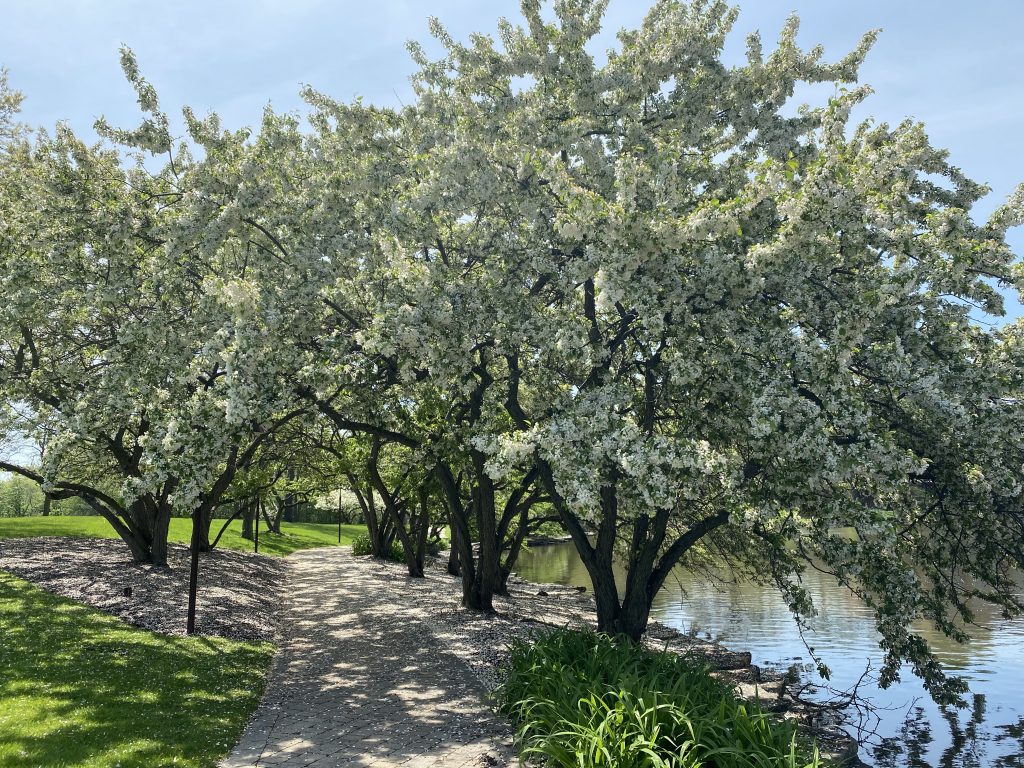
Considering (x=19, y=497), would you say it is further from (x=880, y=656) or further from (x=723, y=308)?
(x=723, y=308)

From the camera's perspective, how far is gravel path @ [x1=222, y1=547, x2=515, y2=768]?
8.43m

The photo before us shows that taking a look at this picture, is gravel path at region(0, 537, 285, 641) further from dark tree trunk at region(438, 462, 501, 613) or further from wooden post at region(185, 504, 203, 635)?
dark tree trunk at region(438, 462, 501, 613)

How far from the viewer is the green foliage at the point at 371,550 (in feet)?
123

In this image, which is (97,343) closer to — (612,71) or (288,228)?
(288,228)

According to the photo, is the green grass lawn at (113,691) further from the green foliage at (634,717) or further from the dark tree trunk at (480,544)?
the dark tree trunk at (480,544)

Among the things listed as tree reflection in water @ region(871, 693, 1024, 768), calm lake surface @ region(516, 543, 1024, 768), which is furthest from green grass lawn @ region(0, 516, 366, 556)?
tree reflection in water @ region(871, 693, 1024, 768)

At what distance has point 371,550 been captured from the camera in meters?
39.1

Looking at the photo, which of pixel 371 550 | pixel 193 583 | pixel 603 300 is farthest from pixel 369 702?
pixel 371 550

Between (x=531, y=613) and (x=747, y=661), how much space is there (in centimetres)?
677

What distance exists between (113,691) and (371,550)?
29.3 m

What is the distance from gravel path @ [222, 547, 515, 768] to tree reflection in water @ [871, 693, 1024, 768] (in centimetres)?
692

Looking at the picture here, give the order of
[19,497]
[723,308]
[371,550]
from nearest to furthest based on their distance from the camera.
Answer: [723,308] → [371,550] → [19,497]

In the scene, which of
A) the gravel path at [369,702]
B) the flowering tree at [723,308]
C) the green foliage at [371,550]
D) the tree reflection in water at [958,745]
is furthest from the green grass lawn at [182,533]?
the tree reflection in water at [958,745]

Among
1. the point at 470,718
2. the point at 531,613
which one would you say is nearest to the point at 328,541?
the point at 531,613
